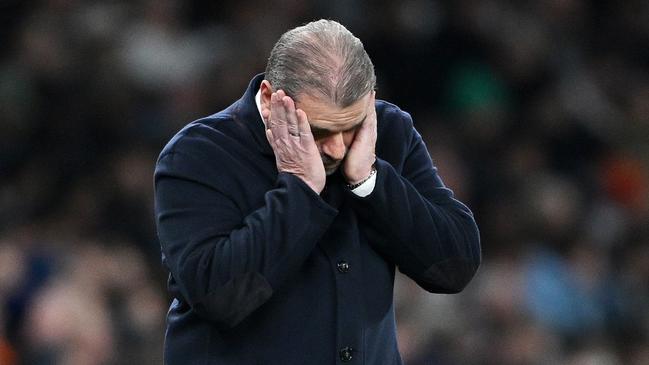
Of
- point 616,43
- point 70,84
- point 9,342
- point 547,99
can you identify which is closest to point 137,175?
point 70,84

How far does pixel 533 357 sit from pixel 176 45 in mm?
2299

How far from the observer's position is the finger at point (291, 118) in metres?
2.10

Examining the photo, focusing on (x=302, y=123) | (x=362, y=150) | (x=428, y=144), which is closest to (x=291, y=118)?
(x=302, y=123)

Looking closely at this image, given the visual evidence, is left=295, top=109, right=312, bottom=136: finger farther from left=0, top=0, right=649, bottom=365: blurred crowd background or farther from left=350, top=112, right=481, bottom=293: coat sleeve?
Result: left=0, top=0, right=649, bottom=365: blurred crowd background

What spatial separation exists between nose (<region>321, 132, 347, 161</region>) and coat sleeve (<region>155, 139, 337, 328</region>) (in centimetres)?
8

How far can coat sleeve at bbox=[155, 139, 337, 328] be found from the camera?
6.88 feet

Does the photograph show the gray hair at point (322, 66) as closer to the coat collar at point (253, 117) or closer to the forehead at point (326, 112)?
the forehead at point (326, 112)

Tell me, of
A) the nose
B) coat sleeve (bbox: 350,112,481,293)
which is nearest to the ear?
the nose

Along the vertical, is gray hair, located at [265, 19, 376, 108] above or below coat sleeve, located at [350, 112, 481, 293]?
above

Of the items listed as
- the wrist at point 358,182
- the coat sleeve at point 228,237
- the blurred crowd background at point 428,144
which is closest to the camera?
the coat sleeve at point 228,237

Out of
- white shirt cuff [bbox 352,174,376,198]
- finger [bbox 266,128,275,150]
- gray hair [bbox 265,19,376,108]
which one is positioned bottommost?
white shirt cuff [bbox 352,174,376,198]

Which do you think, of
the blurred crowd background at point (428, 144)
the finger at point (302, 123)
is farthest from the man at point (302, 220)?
the blurred crowd background at point (428, 144)

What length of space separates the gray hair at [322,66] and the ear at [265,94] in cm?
1

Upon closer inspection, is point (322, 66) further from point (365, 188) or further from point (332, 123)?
point (365, 188)
